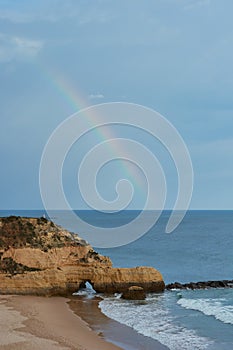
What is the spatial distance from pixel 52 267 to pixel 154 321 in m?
12.2

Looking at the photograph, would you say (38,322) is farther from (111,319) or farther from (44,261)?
(44,261)

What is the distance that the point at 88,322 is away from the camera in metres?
31.9

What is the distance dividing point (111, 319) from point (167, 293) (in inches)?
488

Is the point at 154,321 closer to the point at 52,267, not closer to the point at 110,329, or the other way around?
the point at 110,329

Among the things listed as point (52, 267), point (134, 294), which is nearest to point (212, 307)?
point (134, 294)

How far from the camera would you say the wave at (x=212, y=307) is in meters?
34.2

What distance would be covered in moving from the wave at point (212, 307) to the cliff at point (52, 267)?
438 cm

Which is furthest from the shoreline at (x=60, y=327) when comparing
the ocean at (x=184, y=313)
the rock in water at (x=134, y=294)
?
the rock in water at (x=134, y=294)

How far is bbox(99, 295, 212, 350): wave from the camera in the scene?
26.6 m

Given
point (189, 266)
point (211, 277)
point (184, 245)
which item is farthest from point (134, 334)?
point (184, 245)

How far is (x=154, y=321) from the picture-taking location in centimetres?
3203

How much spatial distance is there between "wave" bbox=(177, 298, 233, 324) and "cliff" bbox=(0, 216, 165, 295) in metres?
4.38

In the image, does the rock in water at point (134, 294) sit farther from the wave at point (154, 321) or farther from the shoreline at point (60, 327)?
the shoreline at point (60, 327)

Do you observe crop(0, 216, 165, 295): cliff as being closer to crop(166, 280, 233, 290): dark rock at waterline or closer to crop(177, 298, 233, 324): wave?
crop(166, 280, 233, 290): dark rock at waterline
